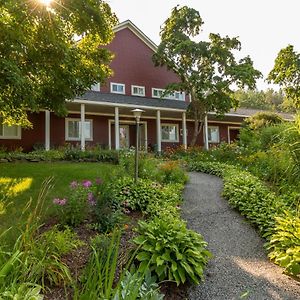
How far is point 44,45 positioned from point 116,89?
11.9 metres

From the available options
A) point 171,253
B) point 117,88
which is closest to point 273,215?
point 171,253

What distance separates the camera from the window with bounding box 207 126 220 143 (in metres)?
23.3

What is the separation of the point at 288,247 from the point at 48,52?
6960 mm

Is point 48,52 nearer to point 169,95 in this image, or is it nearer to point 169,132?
point 169,132

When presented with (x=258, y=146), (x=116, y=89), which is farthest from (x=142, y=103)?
(x=258, y=146)

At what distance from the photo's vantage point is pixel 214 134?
2356 centimetres

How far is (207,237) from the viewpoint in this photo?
17.5ft

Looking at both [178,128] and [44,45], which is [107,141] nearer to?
[178,128]

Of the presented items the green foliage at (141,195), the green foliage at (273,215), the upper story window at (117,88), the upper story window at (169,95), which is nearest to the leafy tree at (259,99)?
the upper story window at (169,95)

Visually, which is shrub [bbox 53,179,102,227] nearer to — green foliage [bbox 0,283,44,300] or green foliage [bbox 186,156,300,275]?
green foliage [bbox 0,283,44,300]

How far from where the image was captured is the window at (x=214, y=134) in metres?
23.3

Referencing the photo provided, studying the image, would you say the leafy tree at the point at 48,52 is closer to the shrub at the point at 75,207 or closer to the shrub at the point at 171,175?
the shrub at the point at 75,207

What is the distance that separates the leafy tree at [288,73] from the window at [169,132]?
1111 cm

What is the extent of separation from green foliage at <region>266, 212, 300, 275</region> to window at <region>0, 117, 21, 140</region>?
48.5ft
